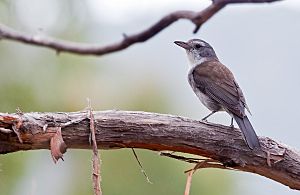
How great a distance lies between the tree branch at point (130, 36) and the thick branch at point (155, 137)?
42 centimetres

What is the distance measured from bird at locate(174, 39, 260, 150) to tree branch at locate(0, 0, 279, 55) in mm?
98

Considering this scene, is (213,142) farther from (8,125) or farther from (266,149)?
(8,125)

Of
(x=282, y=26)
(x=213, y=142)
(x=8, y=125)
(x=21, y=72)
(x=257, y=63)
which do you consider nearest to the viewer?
(x=8, y=125)

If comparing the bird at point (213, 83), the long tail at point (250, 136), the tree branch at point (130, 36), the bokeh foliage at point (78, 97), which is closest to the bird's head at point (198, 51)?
the bird at point (213, 83)

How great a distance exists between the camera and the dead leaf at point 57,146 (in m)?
1.28

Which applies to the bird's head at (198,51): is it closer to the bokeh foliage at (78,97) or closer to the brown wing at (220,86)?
the brown wing at (220,86)

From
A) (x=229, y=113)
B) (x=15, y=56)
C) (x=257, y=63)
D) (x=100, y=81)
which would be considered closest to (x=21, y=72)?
(x=15, y=56)

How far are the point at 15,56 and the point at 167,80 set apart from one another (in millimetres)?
1483

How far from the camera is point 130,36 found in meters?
1.94

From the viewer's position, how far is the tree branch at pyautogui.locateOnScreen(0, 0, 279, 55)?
71.9 inches

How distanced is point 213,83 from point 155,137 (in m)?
0.56

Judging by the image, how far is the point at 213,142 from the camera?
1393 mm

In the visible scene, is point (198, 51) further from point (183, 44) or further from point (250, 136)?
point (250, 136)

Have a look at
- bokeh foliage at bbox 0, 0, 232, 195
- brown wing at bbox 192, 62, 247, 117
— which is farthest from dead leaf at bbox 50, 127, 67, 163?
bokeh foliage at bbox 0, 0, 232, 195
